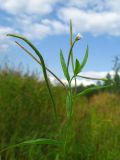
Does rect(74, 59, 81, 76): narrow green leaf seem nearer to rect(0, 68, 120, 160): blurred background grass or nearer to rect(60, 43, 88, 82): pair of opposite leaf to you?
rect(60, 43, 88, 82): pair of opposite leaf

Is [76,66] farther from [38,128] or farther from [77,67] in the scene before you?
[38,128]

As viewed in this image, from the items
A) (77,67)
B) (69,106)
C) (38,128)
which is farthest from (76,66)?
(38,128)

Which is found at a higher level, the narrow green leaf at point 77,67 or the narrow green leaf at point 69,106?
the narrow green leaf at point 77,67

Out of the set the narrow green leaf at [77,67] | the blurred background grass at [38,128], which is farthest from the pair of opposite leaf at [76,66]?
the blurred background grass at [38,128]

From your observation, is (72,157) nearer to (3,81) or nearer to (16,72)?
(3,81)

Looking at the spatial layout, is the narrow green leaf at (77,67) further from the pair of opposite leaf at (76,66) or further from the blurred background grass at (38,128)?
the blurred background grass at (38,128)

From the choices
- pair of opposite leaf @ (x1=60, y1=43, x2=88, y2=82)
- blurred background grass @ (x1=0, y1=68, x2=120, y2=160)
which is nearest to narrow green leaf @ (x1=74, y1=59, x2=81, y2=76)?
pair of opposite leaf @ (x1=60, y1=43, x2=88, y2=82)

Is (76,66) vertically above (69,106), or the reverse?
(76,66)

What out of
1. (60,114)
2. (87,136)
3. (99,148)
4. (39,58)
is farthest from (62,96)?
(39,58)

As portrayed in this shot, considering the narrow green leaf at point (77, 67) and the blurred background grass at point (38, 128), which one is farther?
the blurred background grass at point (38, 128)

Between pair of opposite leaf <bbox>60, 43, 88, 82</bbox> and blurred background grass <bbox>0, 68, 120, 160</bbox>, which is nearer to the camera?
pair of opposite leaf <bbox>60, 43, 88, 82</bbox>

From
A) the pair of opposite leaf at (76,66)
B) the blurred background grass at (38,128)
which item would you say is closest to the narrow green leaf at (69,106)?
the pair of opposite leaf at (76,66)
